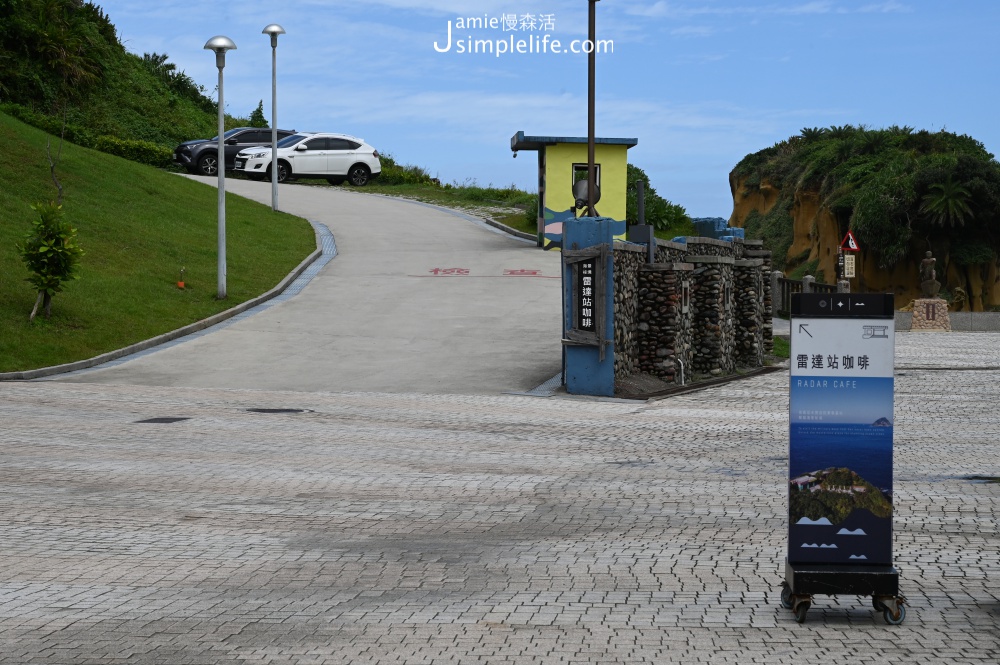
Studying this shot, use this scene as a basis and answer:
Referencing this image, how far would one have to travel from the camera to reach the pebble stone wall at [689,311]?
71.1 feet

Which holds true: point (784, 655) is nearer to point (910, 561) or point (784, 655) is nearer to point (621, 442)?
point (910, 561)

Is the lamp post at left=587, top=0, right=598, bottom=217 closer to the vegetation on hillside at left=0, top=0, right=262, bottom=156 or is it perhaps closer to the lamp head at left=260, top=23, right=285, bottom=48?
the lamp head at left=260, top=23, right=285, bottom=48

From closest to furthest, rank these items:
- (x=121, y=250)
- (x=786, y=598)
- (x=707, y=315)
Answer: (x=786, y=598)
(x=707, y=315)
(x=121, y=250)

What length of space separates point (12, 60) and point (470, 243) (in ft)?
75.1

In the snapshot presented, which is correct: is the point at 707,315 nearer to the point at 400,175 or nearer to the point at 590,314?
the point at 590,314

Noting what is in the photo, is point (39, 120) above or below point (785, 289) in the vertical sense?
above

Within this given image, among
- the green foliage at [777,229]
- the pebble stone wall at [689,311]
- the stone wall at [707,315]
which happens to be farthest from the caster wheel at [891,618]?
the green foliage at [777,229]

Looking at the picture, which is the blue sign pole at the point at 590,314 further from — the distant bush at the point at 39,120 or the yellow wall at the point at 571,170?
the distant bush at the point at 39,120

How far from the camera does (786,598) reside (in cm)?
655

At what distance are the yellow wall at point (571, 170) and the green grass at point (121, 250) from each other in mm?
7955

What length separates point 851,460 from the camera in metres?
6.29

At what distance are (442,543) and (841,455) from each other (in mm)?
3105

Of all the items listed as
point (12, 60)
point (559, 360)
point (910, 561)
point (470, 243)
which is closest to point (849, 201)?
Answer: point (470, 243)

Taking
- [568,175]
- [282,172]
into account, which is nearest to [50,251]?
[568,175]
